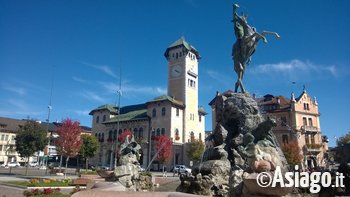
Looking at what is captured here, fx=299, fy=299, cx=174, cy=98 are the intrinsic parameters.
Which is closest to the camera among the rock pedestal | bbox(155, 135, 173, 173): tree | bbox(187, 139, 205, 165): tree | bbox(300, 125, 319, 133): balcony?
the rock pedestal

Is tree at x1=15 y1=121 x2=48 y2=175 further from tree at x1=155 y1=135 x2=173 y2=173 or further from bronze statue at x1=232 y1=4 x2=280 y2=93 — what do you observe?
bronze statue at x1=232 y1=4 x2=280 y2=93

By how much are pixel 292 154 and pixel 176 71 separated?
3845 cm

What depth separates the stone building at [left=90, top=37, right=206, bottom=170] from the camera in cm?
7144

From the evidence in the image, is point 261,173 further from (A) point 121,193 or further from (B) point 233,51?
(B) point 233,51

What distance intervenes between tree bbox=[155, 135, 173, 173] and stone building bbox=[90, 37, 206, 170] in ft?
9.26

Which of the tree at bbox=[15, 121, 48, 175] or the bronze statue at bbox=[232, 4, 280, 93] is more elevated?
the bronze statue at bbox=[232, 4, 280, 93]

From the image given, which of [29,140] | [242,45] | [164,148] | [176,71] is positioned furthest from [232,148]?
[176,71]

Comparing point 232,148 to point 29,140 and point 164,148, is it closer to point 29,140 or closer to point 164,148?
point 29,140

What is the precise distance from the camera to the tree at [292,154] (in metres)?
52.1

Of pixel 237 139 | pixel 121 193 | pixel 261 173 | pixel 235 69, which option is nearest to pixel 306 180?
pixel 261 173

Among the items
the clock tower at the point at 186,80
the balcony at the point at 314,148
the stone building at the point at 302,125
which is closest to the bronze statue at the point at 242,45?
the stone building at the point at 302,125

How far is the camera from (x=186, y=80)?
255 ft

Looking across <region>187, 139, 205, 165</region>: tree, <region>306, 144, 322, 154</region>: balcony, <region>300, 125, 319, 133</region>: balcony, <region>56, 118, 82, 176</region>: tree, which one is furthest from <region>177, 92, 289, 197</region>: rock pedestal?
<region>187, 139, 205, 165</region>: tree

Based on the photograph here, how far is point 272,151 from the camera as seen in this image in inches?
662
